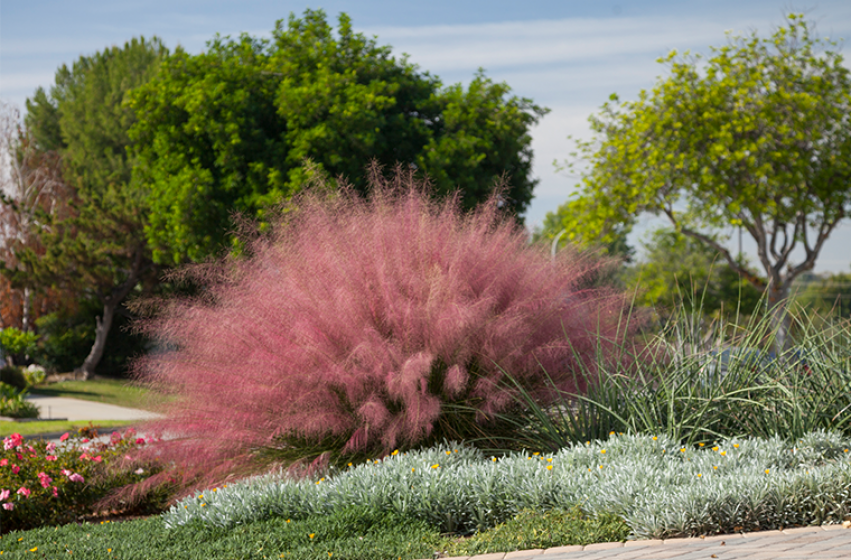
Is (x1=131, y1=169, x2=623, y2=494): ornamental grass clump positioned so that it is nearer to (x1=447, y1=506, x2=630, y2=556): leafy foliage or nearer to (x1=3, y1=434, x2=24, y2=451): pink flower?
(x1=447, y1=506, x2=630, y2=556): leafy foliage

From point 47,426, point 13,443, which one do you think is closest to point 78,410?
point 47,426

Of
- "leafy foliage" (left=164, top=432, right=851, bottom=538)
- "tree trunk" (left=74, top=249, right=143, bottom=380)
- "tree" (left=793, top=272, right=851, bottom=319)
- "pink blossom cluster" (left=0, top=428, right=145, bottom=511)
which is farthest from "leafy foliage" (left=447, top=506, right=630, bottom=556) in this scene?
"tree trunk" (left=74, top=249, right=143, bottom=380)

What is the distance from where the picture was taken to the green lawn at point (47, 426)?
1293cm

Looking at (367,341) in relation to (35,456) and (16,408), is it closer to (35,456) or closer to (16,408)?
(35,456)

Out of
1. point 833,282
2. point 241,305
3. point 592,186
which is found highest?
point 592,186

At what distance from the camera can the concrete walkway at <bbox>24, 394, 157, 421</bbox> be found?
1605 centimetres

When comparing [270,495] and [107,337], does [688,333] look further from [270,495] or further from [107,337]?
[107,337]

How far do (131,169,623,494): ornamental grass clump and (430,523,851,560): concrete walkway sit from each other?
186 centimetres

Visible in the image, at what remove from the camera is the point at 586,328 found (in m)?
6.47

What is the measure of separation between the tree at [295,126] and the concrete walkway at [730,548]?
11595mm

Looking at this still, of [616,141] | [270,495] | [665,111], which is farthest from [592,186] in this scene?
[270,495]

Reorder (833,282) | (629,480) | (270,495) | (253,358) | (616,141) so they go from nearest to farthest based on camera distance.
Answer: (629,480)
(270,495)
(253,358)
(616,141)
(833,282)

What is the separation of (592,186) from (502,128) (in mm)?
3489

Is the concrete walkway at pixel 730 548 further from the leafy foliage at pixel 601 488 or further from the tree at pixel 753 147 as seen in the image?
the tree at pixel 753 147
